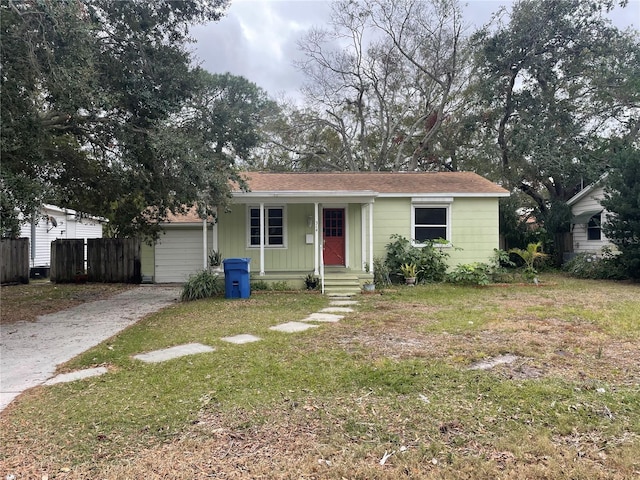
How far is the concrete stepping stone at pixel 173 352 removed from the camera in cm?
502

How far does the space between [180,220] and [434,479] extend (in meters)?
13.2

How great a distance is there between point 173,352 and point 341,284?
6.33 m

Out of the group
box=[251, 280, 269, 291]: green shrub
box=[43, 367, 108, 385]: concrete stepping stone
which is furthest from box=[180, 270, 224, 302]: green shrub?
box=[43, 367, 108, 385]: concrete stepping stone

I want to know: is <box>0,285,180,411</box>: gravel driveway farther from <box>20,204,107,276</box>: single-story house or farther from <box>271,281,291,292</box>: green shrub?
<box>20,204,107,276</box>: single-story house

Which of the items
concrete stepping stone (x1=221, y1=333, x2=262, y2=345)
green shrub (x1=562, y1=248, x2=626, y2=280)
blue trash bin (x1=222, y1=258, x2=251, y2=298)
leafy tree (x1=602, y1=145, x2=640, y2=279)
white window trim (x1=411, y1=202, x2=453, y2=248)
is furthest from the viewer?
green shrub (x1=562, y1=248, x2=626, y2=280)

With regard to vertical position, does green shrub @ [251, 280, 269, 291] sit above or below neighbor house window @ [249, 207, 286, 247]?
below

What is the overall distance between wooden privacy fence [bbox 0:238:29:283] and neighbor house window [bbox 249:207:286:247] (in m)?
8.07

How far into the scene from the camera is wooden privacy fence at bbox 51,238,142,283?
14.4 m

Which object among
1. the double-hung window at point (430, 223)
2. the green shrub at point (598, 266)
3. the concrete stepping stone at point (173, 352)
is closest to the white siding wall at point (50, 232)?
the double-hung window at point (430, 223)

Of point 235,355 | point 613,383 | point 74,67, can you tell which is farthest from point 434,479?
point 74,67

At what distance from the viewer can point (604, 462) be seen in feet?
8.66

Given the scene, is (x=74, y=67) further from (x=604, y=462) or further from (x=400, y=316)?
(x=604, y=462)

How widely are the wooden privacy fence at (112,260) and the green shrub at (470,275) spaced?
1057 cm

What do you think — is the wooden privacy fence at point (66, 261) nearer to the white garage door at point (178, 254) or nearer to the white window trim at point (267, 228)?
the white garage door at point (178, 254)
